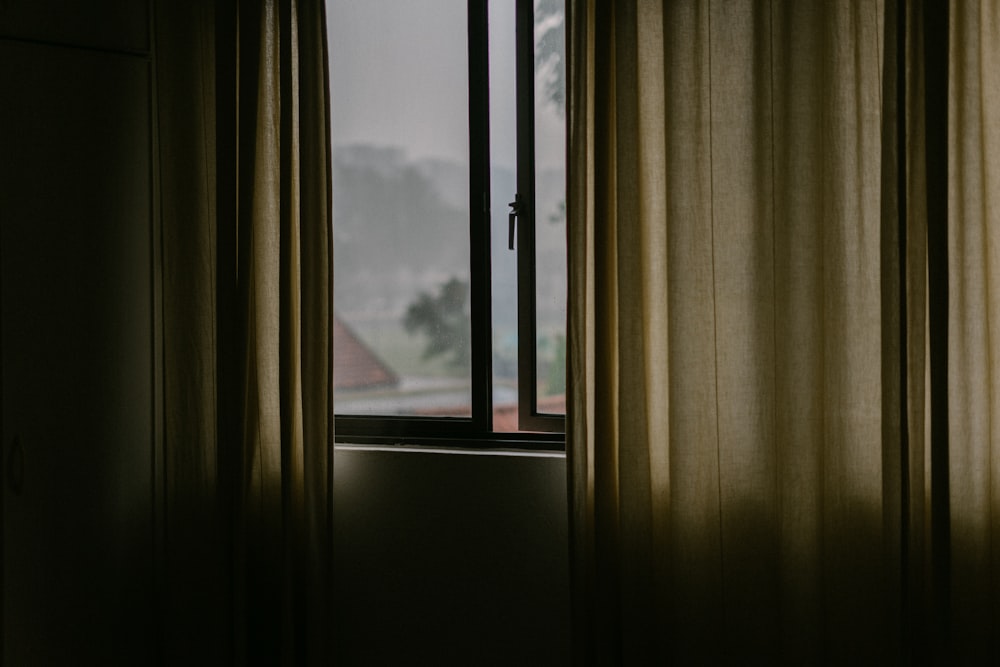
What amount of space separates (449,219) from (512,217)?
181 millimetres

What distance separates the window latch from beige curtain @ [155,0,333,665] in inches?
18.6

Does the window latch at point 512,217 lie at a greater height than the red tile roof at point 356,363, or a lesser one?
greater

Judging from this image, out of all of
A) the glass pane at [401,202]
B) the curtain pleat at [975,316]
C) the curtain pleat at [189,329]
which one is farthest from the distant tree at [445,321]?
the curtain pleat at [975,316]

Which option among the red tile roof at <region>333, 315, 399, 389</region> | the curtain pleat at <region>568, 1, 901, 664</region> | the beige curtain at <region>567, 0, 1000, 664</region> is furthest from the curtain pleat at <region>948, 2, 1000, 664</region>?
the red tile roof at <region>333, 315, 399, 389</region>

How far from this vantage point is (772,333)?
172 centimetres

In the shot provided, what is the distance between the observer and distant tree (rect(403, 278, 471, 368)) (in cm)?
212

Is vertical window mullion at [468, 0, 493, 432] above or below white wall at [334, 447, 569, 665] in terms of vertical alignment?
above

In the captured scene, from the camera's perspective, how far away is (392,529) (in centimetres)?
206

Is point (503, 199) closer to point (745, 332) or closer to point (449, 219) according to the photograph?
point (449, 219)

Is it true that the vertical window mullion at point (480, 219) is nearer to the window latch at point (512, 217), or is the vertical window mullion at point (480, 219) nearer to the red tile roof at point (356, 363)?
the window latch at point (512, 217)

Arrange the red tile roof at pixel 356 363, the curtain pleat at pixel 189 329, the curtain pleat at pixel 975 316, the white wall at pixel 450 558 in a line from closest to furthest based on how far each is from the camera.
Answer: the curtain pleat at pixel 975 316
the white wall at pixel 450 558
the curtain pleat at pixel 189 329
the red tile roof at pixel 356 363

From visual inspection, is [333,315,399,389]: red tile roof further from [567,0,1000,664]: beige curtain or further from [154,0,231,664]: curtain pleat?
[567,0,1000,664]: beige curtain

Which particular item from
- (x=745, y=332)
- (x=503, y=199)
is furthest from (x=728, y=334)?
(x=503, y=199)

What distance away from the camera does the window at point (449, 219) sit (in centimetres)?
204
